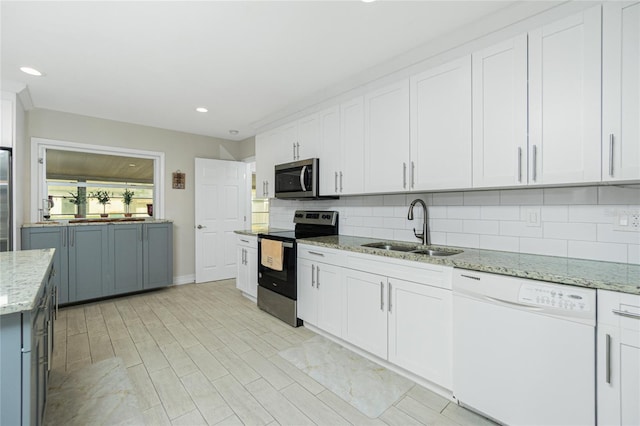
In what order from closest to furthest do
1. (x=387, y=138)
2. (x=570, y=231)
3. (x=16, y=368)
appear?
(x=16, y=368)
(x=570, y=231)
(x=387, y=138)

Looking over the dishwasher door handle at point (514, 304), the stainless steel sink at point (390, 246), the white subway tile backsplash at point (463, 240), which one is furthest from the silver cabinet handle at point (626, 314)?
the stainless steel sink at point (390, 246)

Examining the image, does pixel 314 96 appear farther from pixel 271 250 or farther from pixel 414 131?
pixel 271 250

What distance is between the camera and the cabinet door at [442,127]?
2096 millimetres

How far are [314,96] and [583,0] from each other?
2.22 metres

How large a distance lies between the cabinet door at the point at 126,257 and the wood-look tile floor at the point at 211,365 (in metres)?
0.28

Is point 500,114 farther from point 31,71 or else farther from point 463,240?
point 31,71

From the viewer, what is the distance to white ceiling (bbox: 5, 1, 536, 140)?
1.87 metres

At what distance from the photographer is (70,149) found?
3.91m

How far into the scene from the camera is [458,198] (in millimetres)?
Result: 2424

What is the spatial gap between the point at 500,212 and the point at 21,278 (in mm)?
2901

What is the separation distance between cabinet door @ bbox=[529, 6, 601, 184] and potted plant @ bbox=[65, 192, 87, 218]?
5082 mm

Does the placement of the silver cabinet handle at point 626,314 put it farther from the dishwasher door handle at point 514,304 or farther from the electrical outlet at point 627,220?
the electrical outlet at point 627,220

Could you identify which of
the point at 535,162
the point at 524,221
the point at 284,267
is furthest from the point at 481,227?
the point at 284,267

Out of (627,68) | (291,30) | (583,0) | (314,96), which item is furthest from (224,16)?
(627,68)
